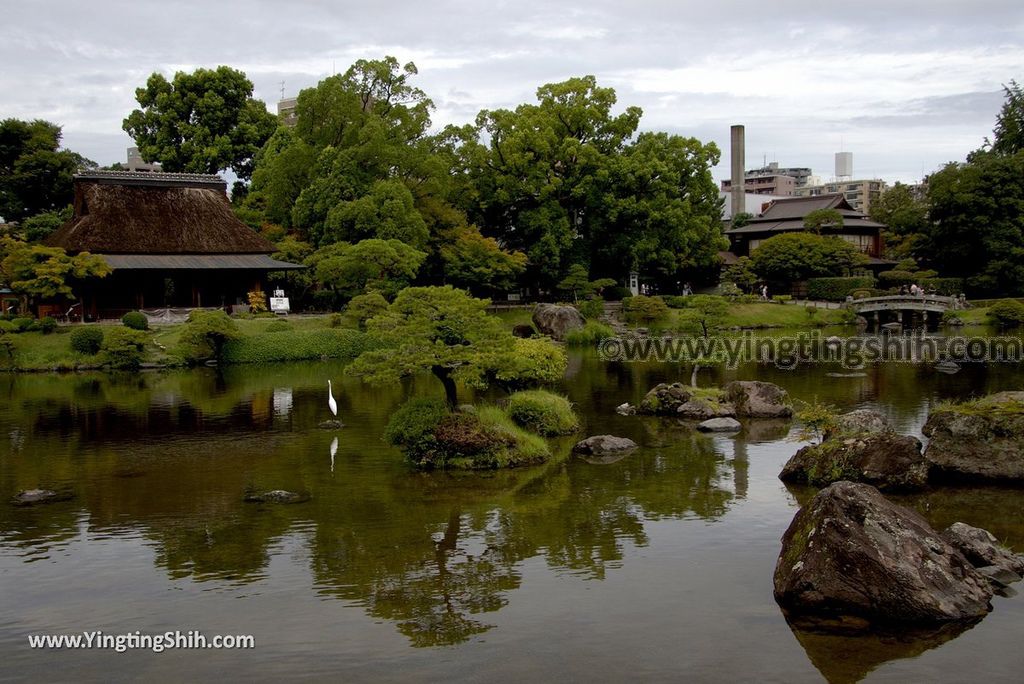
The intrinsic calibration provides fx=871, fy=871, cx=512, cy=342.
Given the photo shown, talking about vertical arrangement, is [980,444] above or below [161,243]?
below

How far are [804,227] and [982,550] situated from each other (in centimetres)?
6001

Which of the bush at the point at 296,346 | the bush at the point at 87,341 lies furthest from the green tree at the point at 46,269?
the bush at the point at 296,346

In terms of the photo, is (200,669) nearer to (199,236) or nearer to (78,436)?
(78,436)

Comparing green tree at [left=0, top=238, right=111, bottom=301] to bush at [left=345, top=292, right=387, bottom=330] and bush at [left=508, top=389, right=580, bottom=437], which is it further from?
bush at [left=508, top=389, right=580, bottom=437]

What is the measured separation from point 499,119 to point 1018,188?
110 feet

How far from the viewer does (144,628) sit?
10375 mm

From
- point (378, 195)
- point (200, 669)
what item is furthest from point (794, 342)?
point (200, 669)

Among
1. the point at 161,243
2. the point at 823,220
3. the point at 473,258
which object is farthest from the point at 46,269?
the point at 823,220

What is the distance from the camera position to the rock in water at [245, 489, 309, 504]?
15594 millimetres

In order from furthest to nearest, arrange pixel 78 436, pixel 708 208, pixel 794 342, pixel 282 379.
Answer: pixel 708 208
pixel 794 342
pixel 282 379
pixel 78 436

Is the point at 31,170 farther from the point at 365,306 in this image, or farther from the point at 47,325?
the point at 365,306

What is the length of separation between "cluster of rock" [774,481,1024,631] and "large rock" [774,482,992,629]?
0.01m

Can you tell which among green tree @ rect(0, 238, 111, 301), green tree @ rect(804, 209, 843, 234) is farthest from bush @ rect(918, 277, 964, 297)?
green tree @ rect(0, 238, 111, 301)

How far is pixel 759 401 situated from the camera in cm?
2330
